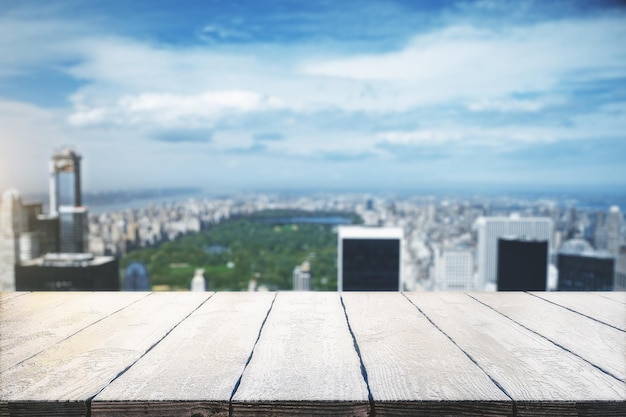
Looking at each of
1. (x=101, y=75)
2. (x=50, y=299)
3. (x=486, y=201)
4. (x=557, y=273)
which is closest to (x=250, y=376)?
(x=50, y=299)

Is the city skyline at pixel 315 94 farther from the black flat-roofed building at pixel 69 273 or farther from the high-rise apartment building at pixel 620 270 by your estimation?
the black flat-roofed building at pixel 69 273

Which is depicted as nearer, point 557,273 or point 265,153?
point 265,153

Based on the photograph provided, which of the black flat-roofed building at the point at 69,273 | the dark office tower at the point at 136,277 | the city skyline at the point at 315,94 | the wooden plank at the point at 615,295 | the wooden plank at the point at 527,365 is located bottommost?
the black flat-roofed building at the point at 69,273

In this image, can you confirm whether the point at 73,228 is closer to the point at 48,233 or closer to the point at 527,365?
the point at 48,233

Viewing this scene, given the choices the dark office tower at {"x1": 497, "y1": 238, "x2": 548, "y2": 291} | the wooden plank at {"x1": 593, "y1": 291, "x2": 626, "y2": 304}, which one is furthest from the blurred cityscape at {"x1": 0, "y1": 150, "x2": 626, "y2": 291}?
the wooden plank at {"x1": 593, "y1": 291, "x2": 626, "y2": 304}

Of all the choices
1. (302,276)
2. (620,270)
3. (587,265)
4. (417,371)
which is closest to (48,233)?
(302,276)

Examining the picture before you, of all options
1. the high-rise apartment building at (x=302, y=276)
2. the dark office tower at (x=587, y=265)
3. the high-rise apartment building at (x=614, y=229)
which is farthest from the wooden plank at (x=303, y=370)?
the dark office tower at (x=587, y=265)

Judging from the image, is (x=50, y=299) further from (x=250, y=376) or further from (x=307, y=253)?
(x=307, y=253)
